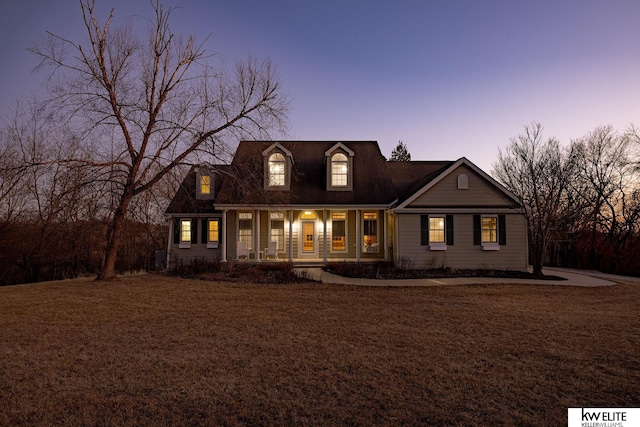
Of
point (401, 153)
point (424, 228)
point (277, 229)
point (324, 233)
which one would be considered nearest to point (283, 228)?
point (277, 229)

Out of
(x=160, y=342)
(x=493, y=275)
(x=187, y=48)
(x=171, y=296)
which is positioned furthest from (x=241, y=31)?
(x=493, y=275)

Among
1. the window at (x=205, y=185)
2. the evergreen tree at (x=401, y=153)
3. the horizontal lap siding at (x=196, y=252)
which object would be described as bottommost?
the horizontal lap siding at (x=196, y=252)

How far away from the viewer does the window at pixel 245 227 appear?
63.4ft

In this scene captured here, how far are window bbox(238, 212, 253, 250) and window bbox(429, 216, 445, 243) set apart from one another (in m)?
9.49

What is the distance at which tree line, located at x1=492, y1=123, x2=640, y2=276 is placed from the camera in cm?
1694

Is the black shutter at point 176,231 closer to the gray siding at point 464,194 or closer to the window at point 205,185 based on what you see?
the window at point 205,185

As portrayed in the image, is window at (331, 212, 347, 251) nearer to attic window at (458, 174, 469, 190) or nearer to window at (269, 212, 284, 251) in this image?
window at (269, 212, 284, 251)

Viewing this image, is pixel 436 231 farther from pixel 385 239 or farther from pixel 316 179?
pixel 316 179

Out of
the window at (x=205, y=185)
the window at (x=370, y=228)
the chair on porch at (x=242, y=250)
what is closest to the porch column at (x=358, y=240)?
the window at (x=370, y=228)

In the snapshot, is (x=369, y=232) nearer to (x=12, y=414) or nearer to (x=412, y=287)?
(x=412, y=287)

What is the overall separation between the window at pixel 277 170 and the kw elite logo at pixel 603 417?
55.1ft

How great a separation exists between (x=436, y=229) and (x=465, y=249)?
1.68m

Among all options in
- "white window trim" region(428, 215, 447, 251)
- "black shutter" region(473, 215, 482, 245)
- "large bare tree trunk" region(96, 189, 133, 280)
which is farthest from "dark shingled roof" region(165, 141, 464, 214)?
"large bare tree trunk" region(96, 189, 133, 280)

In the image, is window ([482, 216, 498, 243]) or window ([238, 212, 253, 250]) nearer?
window ([482, 216, 498, 243])
